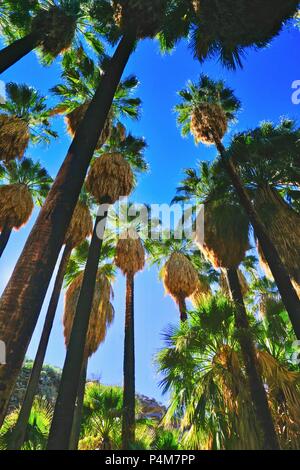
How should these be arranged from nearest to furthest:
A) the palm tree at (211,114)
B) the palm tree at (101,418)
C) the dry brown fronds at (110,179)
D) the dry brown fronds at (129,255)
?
1. the palm tree at (101,418)
2. the palm tree at (211,114)
3. the dry brown fronds at (110,179)
4. the dry brown fronds at (129,255)

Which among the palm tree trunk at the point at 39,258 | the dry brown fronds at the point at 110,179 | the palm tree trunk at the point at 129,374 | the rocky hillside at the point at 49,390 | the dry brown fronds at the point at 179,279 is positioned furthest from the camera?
the rocky hillside at the point at 49,390

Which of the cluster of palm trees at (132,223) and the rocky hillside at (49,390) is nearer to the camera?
the cluster of palm trees at (132,223)

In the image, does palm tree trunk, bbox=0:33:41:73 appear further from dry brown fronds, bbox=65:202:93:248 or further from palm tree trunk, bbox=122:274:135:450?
palm tree trunk, bbox=122:274:135:450

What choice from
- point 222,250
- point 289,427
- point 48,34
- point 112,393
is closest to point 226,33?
point 48,34

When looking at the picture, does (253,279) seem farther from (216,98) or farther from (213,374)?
(213,374)

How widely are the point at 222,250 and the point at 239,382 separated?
5.83 metres

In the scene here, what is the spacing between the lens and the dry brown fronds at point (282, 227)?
401 inches

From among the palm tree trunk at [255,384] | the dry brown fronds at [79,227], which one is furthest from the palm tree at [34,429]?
the palm tree trunk at [255,384]

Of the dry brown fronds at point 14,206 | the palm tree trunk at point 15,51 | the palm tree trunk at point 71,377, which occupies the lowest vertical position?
the palm tree trunk at point 71,377

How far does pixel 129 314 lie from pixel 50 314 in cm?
349

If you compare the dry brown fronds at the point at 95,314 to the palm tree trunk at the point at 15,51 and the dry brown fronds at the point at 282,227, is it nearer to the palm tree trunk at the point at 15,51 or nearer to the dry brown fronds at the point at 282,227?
the dry brown fronds at the point at 282,227

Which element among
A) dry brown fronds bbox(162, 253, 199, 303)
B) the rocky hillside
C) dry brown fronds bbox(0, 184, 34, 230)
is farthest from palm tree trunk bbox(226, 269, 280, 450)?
the rocky hillside

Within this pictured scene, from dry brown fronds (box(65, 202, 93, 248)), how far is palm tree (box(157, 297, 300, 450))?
7.58m

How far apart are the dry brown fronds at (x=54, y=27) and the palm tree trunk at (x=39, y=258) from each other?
4129mm
